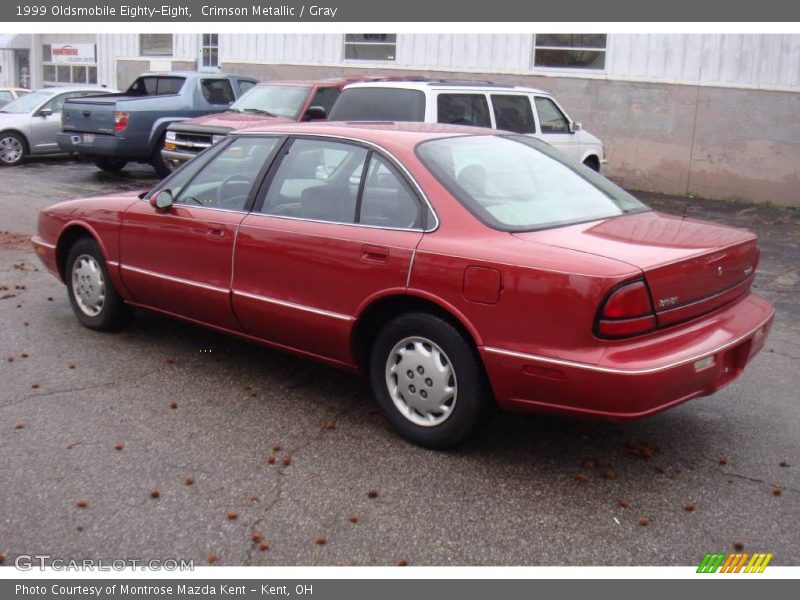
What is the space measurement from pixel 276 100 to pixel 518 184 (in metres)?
8.93

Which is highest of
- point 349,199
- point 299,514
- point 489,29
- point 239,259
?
point 489,29

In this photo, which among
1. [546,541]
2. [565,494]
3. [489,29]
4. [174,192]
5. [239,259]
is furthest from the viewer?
[489,29]

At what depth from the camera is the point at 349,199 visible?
486cm

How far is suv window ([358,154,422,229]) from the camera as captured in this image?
180 inches

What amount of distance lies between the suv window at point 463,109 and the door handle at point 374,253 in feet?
19.4

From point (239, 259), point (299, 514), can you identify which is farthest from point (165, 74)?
point (299, 514)

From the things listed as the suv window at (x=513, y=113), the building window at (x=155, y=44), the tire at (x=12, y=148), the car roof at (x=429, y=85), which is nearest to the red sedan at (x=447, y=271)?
the car roof at (x=429, y=85)

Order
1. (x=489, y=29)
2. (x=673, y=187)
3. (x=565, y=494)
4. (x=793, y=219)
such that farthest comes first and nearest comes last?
(x=489, y=29) < (x=673, y=187) < (x=793, y=219) < (x=565, y=494)

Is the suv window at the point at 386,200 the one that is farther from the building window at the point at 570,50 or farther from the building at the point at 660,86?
the building window at the point at 570,50

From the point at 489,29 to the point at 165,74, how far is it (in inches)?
241

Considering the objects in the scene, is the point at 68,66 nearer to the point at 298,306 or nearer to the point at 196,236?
the point at 196,236

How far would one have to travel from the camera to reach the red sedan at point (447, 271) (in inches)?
155

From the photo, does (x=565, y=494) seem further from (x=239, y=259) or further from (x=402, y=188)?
(x=239, y=259)

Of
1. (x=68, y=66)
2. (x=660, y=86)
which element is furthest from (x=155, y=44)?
→ (x=660, y=86)
